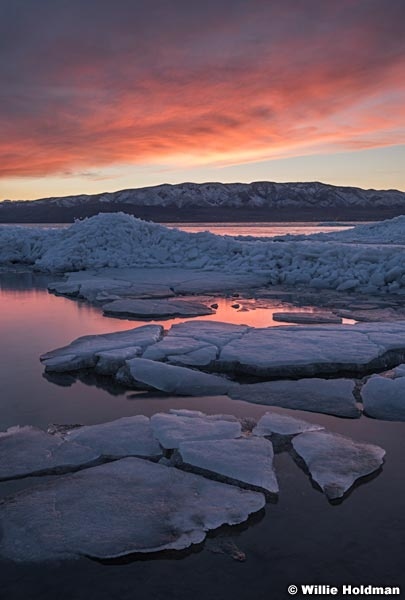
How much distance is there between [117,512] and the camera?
2.06m

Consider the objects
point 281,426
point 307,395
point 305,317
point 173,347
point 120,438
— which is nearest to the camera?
point 120,438

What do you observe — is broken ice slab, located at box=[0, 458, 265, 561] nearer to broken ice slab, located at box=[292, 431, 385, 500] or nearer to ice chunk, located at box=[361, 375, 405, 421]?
broken ice slab, located at box=[292, 431, 385, 500]

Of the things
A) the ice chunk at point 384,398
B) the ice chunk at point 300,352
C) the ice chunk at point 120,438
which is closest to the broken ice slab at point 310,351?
the ice chunk at point 300,352

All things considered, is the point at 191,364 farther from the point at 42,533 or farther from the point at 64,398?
the point at 42,533

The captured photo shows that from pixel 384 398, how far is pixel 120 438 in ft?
5.68

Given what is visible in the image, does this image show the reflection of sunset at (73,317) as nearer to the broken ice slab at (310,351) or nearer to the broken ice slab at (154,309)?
the broken ice slab at (154,309)

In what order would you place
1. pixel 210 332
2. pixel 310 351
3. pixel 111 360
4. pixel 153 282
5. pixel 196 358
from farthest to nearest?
pixel 153 282
pixel 210 332
pixel 310 351
pixel 196 358
pixel 111 360

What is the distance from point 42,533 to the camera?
1.93 m

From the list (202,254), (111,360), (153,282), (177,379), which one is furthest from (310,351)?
(202,254)

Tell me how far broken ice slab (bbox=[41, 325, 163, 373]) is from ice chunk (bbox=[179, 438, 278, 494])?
1.71m

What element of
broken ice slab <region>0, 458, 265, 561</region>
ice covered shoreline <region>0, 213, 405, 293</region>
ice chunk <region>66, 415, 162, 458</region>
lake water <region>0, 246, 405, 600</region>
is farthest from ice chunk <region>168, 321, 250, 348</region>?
ice covered shoreline <region>0, 213, 405, 293</region>

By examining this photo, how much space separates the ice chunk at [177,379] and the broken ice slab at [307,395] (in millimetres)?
147

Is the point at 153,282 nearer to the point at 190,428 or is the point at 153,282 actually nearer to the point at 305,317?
the point at 305,317

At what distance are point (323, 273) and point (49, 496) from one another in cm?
818
